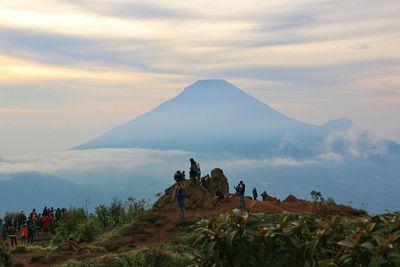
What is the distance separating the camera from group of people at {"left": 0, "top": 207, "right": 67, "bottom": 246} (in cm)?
3071

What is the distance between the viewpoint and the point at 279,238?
24.9ft

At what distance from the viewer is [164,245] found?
22.3 metres

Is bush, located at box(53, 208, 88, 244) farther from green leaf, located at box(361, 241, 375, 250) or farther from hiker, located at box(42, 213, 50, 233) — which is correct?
green leaf, located at box(361, 241, 375, 250)

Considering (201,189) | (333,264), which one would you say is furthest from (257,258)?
(201,189)

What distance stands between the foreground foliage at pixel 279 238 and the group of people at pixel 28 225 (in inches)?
974

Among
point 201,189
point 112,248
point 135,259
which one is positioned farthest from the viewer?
point 201,189

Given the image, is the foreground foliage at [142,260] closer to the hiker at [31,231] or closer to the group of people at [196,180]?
the group of people at [196,180]

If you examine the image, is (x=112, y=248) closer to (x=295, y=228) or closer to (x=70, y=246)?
(x=70, y=246)

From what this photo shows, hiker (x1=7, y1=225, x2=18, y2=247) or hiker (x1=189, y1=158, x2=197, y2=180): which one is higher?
hiker (x1=189, y1=158, x2=197, y2=180)

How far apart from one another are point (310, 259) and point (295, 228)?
0.45 metres

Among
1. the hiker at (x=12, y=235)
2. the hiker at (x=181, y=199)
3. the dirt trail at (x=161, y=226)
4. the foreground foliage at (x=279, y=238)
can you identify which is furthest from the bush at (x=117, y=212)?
the foreground foliage at (x=279, y=238)

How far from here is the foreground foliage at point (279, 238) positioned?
23.3ft

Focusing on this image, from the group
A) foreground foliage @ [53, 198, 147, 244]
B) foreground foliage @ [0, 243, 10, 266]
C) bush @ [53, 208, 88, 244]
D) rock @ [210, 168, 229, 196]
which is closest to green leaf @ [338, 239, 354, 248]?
foreground foliage @ [0, 243, 10, 266]

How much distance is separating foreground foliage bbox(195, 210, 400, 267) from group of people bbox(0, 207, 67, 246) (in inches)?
974
